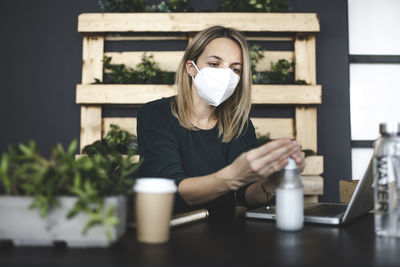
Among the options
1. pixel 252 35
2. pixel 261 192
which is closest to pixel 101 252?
pixel 261 192

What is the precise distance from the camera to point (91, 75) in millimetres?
2664

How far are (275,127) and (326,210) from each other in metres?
1.61

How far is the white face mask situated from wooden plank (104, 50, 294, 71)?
3.76ft

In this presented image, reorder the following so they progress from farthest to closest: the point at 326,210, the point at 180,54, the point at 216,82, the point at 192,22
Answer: the point at 180,54, the point at 192,22, the point at 216,82, the point at 326,210

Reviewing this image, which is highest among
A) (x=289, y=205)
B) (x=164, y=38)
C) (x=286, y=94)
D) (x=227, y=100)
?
(x=164, y=38)

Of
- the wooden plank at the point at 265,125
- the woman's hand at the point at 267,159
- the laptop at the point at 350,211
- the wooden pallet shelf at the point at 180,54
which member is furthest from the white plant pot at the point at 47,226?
the wooden plank at the point at 265,125

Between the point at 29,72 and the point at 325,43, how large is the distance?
227cm

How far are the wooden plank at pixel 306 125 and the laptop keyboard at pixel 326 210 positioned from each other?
1431mm

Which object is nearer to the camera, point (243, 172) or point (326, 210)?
point (243, 172)

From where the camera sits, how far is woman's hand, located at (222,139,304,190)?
34.2 inches

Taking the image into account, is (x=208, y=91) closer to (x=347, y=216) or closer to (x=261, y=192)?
(x=261, y=192)

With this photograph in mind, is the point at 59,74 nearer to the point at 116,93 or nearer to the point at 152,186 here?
the point at 116,93

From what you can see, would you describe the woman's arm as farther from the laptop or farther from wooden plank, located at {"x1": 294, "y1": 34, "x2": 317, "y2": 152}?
wooden plank, located at {"x1": 294, "y1": 34, "x2": 317, "y2": 152}

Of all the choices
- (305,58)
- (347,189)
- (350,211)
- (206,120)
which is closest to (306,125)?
(305,58)
